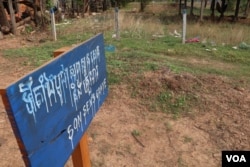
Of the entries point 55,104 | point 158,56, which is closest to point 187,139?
point 55,104

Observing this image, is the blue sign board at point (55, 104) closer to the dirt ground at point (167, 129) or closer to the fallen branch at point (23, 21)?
the dirt ground at point (167, 129)

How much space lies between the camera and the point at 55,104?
1239 millimetres

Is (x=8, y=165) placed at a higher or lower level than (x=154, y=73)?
lower

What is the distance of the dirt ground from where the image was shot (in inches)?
115

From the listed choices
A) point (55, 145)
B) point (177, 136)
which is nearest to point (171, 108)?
point (177, 136)

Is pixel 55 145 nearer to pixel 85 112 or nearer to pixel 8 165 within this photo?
pixel 85 112

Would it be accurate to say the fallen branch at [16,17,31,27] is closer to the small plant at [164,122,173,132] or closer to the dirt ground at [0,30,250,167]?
the dirt ground at [0,30,250,167]

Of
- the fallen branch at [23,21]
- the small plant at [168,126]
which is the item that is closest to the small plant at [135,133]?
the small plant at [168,126]

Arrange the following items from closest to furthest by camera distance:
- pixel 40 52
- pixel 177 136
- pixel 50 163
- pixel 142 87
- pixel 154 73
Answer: pixel 50 163 < pixel 177 136 < pixel 142 87 < pixel 154 73 < pixel 40 52

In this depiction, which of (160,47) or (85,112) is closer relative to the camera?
(85,112)

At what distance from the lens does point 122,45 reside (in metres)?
7.08

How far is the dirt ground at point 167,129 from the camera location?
9.61 ft

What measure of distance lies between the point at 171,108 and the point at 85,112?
2270mm

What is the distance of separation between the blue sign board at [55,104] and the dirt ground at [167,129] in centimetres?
138
